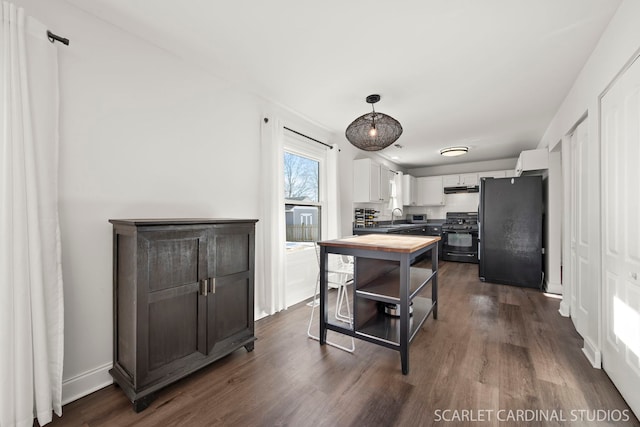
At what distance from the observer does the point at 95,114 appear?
5.95 ft

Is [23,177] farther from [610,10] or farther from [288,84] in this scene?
[610,10]

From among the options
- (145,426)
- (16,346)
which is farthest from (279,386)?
(16,346)

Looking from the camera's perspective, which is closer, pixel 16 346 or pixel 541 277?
pixel 16 346

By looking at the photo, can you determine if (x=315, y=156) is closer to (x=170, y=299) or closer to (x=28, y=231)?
(x=170, y=299)

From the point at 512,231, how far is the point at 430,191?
2966 millimetres

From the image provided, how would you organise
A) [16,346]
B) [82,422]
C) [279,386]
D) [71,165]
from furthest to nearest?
[279,386] → [71,165] → [82,422] → [16,346]

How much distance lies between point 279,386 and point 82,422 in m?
1.12

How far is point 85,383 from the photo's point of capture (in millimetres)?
1759

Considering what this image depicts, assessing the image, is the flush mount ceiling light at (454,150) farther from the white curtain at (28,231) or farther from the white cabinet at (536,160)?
the white curtain at (28,231)

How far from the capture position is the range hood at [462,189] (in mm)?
6602

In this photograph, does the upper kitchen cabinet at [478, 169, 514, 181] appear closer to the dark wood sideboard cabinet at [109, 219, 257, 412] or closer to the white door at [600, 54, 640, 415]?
the white door at [600, 54, 640, 415]

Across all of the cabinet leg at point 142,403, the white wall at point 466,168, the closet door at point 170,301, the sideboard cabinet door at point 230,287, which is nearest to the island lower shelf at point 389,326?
the sideboard cabinet door at point 230,287

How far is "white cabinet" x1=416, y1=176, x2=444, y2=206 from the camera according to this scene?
705 cm

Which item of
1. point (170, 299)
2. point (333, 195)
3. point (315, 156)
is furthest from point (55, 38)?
point (333, 195)
